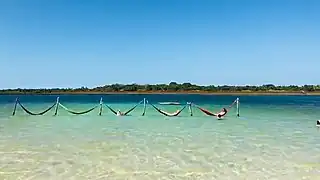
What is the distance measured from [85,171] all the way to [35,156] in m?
2.46

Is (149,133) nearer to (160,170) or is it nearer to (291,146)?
(291,146)

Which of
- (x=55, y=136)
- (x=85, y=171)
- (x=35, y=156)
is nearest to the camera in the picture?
(x=85, y=171)

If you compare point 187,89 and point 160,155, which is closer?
point 160,155

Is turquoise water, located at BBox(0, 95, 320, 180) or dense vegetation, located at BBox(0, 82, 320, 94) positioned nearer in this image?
turquoise water, located at BBox(0, 95, 320, 180)

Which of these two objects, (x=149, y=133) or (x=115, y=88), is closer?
(x=149, y=133)

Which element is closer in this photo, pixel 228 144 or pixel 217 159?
pixel 217 159

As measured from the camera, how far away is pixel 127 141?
13.9 m

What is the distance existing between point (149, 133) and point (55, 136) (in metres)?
3.61

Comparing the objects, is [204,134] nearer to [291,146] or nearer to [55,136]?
[291,146]

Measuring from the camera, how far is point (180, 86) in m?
150

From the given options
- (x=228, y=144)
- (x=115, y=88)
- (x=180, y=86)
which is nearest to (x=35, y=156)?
(x=228, y=144)

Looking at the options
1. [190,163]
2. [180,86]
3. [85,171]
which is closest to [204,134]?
[190,163]

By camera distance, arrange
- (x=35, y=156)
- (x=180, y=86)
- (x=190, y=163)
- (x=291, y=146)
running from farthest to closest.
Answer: (x=180, y=86) < (x=291, y=146) < (x=35, y=156) < (x=190, y=163)

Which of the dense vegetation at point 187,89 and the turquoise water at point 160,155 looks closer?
the turquoise water at point 160,155
